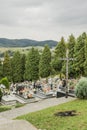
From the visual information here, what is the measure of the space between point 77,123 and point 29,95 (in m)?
14.0

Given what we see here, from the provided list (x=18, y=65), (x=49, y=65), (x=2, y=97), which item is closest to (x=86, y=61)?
(x=49, y=65)

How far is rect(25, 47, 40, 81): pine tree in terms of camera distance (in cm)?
6500

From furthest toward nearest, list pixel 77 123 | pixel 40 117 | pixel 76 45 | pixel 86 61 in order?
pixel 76 45
pixel 86 61
pixel 40 117
pixel 77 123

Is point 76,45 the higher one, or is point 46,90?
point 76,45

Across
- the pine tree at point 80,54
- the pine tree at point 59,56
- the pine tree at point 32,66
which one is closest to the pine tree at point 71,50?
the pine tree at point 80,54

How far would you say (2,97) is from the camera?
33.2m

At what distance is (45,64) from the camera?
62.0 meters

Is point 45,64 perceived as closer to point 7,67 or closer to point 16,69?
point 16,69

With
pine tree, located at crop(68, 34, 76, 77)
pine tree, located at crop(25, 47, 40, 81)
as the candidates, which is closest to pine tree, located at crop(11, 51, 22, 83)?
pine tree, located at crop(25, 47, 40, 81)

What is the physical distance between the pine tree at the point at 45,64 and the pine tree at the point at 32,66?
301 cm

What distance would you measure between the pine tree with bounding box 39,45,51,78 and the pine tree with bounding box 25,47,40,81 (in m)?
3.01

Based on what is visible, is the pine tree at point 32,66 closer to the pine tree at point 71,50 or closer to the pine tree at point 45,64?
the pine tree at point 45,64

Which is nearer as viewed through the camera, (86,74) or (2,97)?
(2,97)

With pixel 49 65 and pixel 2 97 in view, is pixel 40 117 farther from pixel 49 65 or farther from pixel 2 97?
pixel 49 65
